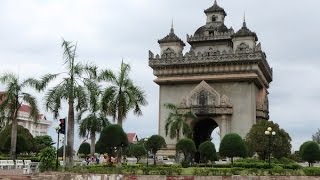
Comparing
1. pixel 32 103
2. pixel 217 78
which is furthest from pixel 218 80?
pixel 32 103

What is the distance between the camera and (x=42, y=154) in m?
28.0

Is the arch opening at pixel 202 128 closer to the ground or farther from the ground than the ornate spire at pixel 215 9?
closer to the ground

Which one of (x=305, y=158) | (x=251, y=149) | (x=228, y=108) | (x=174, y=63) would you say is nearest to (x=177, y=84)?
(x=174, y=63)

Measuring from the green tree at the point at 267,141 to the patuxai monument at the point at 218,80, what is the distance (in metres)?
8.52

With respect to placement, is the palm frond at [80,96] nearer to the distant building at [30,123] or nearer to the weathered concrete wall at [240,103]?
the weathered concrete wall at [240,103]

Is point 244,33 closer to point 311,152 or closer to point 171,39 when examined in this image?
point 171,39

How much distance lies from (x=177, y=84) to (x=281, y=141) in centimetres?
1745

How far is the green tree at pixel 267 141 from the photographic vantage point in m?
44.4

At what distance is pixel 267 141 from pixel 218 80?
1372 cm

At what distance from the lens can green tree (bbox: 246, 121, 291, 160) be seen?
44406 mm

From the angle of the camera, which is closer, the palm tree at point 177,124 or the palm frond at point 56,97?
the palm frond at point 56,97

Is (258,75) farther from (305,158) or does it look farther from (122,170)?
(122,170)

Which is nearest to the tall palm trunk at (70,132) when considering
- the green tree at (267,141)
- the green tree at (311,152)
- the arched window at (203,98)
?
the green tree at (311,152)

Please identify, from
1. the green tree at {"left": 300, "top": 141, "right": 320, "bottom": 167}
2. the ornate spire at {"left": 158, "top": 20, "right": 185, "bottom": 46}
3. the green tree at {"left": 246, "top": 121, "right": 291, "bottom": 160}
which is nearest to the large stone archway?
the ornate spire at {"left": 158, "top": 20, "right": 185, "bottom": 46}
